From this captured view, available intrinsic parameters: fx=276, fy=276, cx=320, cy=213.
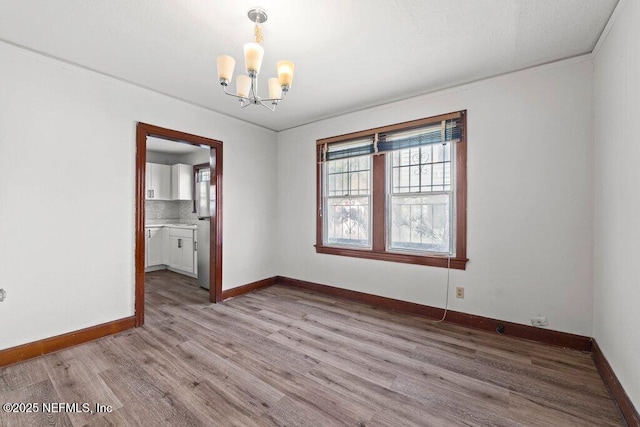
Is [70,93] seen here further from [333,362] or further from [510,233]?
[510,233]

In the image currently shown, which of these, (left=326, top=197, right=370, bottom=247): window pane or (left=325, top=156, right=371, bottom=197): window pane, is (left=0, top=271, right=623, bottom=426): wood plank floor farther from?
(left=325, top=156, right=371, bottom=197): window pane

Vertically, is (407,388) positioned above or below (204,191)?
below

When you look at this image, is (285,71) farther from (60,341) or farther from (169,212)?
(169,212)

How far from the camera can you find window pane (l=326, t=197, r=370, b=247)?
378cm

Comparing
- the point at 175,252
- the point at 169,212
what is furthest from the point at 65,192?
the point at 169,212

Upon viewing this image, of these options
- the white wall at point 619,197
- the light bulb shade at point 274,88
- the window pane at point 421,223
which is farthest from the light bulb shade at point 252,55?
the window pane at point 421,223

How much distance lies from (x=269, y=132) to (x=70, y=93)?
2.50 metres

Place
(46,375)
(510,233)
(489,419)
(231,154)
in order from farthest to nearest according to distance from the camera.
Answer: (231,154) → (510,233) → (46,375) → (489,419)

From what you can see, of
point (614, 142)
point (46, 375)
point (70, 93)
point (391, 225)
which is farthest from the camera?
point (391, 225)

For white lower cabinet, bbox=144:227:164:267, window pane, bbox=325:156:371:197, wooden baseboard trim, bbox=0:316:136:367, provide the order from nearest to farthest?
1. wooden baseboard trim, bbox=0:316:136:367
2. window pane, bbox=325:156:371:197
3. white lower cabinet, bbox=144:227:164:267

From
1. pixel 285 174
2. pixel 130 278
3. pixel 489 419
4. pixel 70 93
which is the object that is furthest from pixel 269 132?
pixel 489 419

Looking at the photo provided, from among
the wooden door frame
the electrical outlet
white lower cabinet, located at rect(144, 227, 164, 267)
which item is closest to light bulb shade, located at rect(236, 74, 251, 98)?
the wooden door frame

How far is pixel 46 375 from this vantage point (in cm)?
205

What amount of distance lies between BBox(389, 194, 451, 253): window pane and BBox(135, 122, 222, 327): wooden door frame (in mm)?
2309
